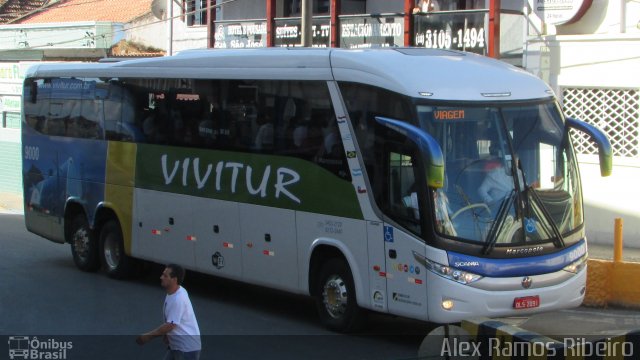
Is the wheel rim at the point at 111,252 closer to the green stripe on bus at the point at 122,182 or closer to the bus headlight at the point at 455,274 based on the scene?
the green stripe on bus at the point at 122,182

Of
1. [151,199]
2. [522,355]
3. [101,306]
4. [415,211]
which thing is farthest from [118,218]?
[522,355]

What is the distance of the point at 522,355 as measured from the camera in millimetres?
6473

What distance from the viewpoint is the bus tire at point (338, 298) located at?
10.7 metres

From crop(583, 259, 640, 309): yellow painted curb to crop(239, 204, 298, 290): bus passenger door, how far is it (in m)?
4.35

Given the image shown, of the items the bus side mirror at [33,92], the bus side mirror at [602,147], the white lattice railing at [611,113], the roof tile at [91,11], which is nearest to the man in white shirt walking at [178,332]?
the bus side mirror at [602,147]

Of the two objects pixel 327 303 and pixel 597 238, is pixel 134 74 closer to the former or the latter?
pixel 327 303

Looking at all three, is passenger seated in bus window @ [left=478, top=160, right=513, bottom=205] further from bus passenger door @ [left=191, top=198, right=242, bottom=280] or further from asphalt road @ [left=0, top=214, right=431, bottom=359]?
bus passenger door @ [left=191, top=198, right=242, bottom=280]

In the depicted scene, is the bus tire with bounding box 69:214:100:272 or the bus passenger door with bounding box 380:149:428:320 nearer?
the bus passenger door with bounding box 380:149:428:320

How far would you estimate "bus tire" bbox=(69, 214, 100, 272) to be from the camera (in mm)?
15602

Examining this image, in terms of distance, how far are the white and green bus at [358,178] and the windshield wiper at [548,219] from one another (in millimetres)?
15

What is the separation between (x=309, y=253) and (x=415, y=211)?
1990 millimetres

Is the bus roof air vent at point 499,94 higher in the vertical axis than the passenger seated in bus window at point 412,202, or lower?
higher

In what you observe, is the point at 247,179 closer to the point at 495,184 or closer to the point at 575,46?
the point at 495,184

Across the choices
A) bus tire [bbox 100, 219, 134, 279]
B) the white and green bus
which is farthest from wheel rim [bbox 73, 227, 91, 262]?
the white and green bus
